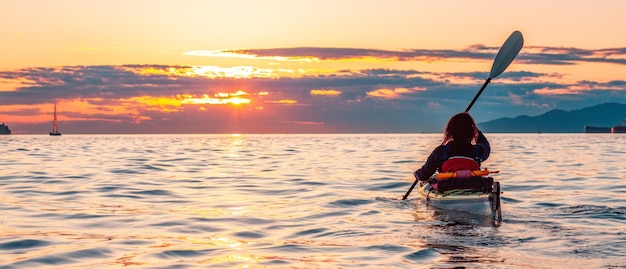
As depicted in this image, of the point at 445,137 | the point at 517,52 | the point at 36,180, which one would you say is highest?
the point at 517,52

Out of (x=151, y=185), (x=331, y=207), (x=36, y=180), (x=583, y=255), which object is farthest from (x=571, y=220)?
(x=36, y=180)

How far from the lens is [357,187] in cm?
2130

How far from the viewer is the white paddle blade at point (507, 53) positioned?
17703mm

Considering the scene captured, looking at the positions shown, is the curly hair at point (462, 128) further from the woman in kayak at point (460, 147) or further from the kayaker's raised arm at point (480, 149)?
the kayaker's raised arm at point (480, 149)

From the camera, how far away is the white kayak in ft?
42.3

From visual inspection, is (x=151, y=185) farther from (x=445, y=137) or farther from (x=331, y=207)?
(x=445, y=137)

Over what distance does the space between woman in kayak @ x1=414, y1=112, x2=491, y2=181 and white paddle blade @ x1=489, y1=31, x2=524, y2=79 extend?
5327mm

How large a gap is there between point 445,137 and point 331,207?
158 inches

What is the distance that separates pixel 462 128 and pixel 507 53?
234 inches

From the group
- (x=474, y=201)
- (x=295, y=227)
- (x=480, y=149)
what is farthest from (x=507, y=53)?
(x=295, y=227)

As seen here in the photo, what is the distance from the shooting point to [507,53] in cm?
1786

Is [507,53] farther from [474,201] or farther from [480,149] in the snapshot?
[474,201]

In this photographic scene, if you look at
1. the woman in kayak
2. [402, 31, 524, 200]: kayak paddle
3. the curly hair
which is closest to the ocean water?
the woman in kayak

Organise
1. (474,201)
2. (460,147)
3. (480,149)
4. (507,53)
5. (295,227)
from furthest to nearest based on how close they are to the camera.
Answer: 1. (507,53)
2. (474,201)
3. (480,149)
4. (460,147)
5. (295,227)
